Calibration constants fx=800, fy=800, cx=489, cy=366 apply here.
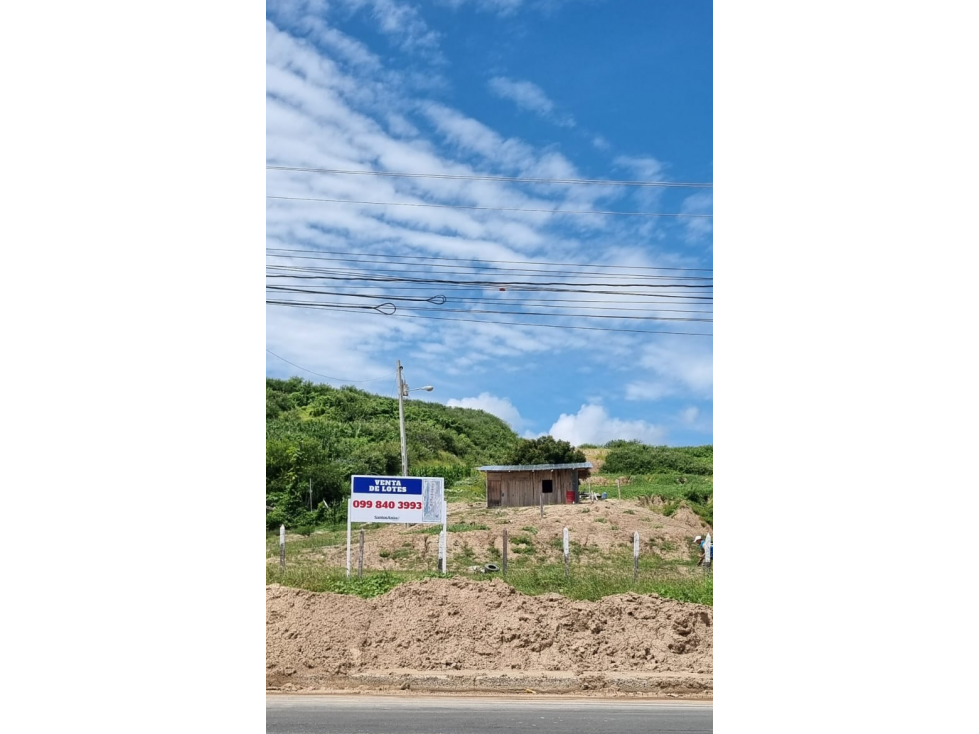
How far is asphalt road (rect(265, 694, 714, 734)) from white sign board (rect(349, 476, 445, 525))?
6005 millimetres

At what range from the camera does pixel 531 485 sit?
28109mm

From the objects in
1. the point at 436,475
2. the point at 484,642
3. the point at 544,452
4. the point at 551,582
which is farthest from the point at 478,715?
the point at 436,475

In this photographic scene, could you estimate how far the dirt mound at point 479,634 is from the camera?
1327 centimetres

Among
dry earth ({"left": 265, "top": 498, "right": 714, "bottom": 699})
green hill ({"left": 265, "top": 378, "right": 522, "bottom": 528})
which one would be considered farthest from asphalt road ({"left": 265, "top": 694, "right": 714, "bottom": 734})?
green hill ({"left": 265, "top": 378, "right": 522, "bottom": 528})

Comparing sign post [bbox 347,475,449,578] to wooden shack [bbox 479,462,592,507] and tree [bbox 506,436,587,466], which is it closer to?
wooden shack [bbox 479,462,592,507]

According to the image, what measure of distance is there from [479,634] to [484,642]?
0.65 ft

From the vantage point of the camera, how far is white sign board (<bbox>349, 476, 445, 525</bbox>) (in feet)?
57.6
